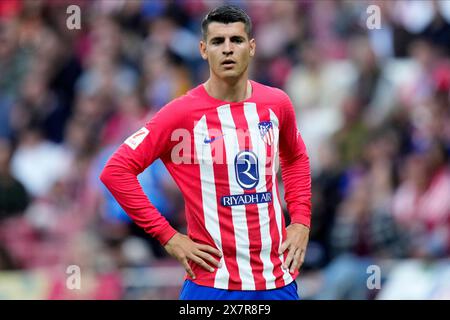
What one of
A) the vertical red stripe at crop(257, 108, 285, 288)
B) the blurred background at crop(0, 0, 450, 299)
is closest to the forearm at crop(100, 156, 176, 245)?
the vertical red stripe at crop(257, 108, 285, 288)

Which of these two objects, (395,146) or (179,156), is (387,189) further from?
(179,156)

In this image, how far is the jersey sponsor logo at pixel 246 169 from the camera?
4543 millimetres

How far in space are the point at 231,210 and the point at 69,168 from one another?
4585 mm

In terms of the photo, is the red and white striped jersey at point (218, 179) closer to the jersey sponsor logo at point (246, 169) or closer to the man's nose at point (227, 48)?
the jersey sponsor logo at point (246, 169)

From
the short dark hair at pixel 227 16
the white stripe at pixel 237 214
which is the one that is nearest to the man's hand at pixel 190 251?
the white stripe at pixel 237 214

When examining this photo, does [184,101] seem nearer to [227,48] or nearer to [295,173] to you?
[227,48]

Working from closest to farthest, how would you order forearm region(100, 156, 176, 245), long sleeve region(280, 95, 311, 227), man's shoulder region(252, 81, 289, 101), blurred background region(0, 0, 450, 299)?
forearm region(100, 156, 176, 245), man's shoulder region(252, 81, 289, 101), long sleeve region(280, 95, 311, 227), blurred background region(0, 0, 450, 299)

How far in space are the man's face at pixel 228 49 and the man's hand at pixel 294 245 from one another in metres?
0.78

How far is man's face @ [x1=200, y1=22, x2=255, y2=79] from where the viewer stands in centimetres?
455

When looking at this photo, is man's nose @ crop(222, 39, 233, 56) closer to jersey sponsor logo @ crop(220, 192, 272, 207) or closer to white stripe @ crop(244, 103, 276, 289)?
white stripe @ crop(244, 103, 276, 289)

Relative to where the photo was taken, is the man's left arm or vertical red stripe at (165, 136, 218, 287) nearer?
vertical red stripe at (165, 136, 218, 287)

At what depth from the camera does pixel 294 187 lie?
493cm

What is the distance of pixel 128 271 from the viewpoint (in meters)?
8.34

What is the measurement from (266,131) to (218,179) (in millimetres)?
315
